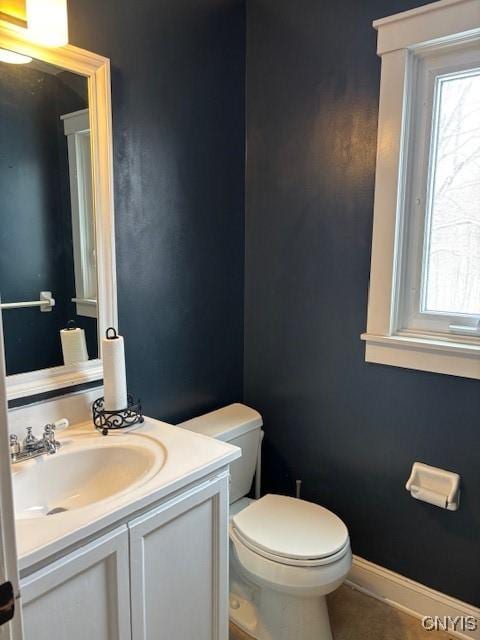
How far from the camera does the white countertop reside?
976 millimetres

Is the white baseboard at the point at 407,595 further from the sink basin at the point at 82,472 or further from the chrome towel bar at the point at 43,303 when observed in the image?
the chrome towel bar at the point at 43,303

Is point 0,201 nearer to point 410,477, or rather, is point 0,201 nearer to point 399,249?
point 399,249

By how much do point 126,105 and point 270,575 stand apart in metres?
1.64

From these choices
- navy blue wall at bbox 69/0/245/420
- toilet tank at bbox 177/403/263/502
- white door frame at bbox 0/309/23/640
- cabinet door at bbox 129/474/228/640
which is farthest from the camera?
toilet tank at bbox 177/403/263/502

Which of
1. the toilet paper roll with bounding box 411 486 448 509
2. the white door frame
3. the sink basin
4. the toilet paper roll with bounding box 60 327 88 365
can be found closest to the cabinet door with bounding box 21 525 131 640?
the sink basin

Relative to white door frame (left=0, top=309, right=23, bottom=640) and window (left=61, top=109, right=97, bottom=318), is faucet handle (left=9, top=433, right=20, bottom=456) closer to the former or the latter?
window (left=61, top=109, right=97, bottom=318)

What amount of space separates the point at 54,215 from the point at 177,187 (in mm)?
525

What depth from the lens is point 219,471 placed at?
1384 millimetres

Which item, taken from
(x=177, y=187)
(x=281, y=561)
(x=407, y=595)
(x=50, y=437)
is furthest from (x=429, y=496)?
(x=177, y=187)

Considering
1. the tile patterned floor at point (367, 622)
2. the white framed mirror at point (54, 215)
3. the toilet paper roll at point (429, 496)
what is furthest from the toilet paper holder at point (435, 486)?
the white framed mirror at point (54, 215)

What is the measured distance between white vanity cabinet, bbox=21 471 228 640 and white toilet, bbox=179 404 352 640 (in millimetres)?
182

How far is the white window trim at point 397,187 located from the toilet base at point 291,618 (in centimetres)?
90

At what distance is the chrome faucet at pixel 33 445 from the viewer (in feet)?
4.37

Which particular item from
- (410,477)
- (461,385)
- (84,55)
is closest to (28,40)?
(84,55)
